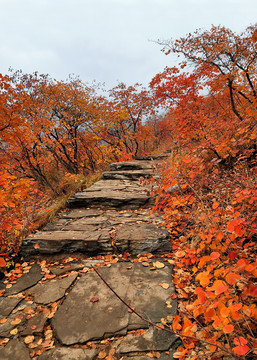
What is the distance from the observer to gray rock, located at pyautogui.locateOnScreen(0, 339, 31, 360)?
1879 millimetres

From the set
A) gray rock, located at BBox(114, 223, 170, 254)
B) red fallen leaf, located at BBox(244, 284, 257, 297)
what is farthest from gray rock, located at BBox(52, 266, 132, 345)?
red fallen leaf, located at BBox(244, 284, 257, 297)

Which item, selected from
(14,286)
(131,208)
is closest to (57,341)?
(14,286)

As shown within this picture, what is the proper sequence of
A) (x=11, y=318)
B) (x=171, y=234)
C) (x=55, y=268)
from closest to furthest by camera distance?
(x=11, y=318) → (x=55, y=268) → (x=171, y=234)

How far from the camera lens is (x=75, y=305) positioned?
240 centimetres

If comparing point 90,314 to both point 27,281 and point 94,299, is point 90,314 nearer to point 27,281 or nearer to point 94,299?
point 94,299

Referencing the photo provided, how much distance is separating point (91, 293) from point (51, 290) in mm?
626

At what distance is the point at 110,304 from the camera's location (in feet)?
7.71

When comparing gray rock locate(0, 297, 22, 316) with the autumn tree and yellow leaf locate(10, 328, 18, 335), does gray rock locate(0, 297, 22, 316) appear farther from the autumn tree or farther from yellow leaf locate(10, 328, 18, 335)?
the autumn tree

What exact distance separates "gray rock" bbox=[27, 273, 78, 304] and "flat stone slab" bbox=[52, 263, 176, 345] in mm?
153

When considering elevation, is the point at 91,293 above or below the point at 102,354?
above

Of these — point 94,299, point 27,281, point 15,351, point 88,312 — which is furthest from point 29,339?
point 27,281

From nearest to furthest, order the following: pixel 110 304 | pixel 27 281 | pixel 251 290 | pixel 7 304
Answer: pixel 251 290
pixel 110 304
pixel 7 304
pixel 27 281

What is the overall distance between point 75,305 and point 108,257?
1.02m

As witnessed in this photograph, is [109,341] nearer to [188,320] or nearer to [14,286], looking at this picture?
[188,320]
